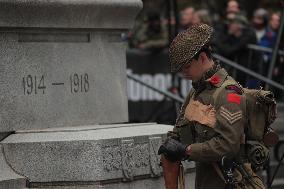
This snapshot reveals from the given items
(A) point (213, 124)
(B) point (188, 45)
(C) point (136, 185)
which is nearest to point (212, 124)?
(A) point (213, 124)

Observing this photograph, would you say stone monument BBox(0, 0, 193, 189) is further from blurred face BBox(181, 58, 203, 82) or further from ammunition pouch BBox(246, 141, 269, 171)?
ammunition pouch BBox(246, 141, 269, 171)

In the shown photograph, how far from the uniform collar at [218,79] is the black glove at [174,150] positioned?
408mm

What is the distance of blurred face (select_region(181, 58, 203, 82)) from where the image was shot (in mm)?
5559

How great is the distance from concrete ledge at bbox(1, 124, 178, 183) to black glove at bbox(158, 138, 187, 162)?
3.28ft

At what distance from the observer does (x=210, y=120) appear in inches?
216

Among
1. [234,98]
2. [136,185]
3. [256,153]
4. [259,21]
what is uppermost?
[259,21]

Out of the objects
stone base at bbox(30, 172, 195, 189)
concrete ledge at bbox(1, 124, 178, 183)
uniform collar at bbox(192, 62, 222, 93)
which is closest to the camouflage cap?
uniform collar at bbox(192, 62, 222, 93)

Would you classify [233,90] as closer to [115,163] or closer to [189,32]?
[189,32]

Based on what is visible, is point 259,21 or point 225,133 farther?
point 259,21

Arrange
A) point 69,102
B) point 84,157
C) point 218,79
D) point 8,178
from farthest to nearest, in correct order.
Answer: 1. point 69,102
2. point 8,178
3. point 84,157
4. point 218,79

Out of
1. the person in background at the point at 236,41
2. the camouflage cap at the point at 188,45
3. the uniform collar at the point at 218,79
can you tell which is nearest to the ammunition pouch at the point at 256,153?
the uniform collar at the point at 218,79

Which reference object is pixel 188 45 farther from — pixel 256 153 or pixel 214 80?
pixel 256 153

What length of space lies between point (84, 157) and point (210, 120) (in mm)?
1304

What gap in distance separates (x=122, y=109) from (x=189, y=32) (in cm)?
249
